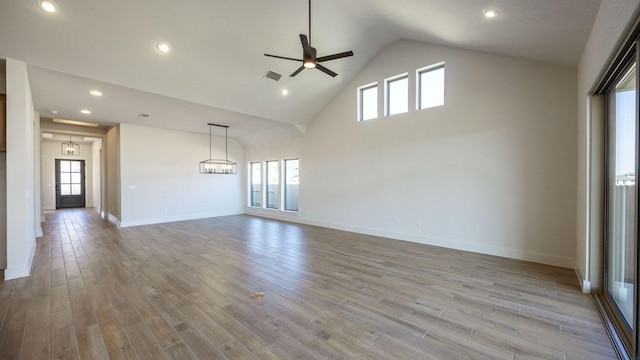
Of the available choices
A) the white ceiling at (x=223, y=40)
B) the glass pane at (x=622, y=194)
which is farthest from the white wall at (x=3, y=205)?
the glass pane at (x=622, y=194)

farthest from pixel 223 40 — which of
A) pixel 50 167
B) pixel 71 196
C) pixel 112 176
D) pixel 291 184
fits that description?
pixel 71 196

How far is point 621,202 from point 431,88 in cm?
381

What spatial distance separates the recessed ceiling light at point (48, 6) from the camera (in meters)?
3.29

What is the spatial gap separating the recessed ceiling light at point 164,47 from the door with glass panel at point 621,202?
5679mm

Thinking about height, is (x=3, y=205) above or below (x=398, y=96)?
below

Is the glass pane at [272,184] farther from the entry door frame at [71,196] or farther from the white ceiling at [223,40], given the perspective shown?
the entry door frame at [71,196]

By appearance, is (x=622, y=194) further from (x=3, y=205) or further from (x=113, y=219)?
(x=113, y=219)

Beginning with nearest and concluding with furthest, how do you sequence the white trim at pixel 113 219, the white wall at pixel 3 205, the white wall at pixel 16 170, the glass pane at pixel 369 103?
1. the white wall at pixel 16 170
2. the white wall at pixel 3 205
3. the glass pane at pixel 369 103
4. the white trim at pixel 113 219

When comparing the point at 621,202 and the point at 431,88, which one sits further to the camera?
the point at 431,88

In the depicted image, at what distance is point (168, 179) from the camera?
8.90 metres

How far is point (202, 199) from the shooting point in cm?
974

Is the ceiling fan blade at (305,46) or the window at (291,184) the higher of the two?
the ceiling fan blade at (305,46)

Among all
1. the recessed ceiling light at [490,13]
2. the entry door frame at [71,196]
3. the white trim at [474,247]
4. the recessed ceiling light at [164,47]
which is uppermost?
the recessed ceiling light at [164,47]

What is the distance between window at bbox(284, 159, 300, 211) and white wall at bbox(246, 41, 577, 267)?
2.07 m
